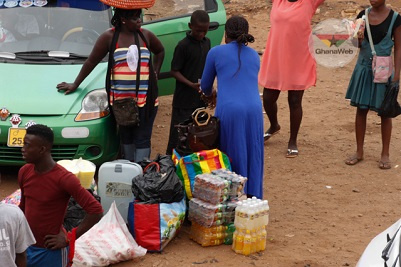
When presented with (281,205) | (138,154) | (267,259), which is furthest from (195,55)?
(267,259)

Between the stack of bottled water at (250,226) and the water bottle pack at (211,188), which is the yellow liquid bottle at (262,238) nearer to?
the stack of bottled water at (250,226)

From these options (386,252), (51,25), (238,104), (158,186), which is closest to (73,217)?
(158,186)

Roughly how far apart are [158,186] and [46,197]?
1712 millimetres

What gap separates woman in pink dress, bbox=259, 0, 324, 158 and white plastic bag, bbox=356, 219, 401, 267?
4.46 m

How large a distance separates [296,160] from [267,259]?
9.32 ft

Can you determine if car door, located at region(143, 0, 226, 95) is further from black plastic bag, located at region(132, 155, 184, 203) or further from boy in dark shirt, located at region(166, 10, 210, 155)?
black plastic bag, located at region(132, 155, 184, 203)

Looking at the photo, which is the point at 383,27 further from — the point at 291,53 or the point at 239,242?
the point at 239,242

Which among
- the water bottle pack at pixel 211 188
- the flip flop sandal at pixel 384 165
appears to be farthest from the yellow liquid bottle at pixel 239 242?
the flip flop sandal at pixel 384 165

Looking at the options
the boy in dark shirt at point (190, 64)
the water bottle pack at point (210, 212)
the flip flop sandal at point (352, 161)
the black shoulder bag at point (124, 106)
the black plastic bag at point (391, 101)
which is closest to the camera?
the water bottle pack at point (210, 212)

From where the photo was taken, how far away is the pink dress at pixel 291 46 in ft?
29.3

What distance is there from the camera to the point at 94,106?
311 inches

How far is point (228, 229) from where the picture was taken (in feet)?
22.5

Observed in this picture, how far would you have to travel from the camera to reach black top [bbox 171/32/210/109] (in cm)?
806

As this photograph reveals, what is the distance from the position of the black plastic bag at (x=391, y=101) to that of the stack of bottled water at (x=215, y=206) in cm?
252
